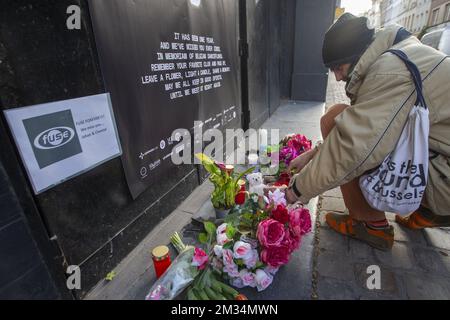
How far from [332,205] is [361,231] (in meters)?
0.52

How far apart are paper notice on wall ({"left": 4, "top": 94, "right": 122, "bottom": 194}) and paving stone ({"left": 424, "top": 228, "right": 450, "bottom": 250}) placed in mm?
2376

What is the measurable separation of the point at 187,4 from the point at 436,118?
2019 millimetres

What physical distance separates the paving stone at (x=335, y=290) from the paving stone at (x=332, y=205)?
2.84ft

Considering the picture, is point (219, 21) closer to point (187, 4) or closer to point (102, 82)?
point (187, 4)

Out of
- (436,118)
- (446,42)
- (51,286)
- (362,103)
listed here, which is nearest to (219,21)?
(362,103)

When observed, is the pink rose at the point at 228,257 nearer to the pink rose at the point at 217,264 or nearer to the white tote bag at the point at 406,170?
the pink rose at the point at 217,264

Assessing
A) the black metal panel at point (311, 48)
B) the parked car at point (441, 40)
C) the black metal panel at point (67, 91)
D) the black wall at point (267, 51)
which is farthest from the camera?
the parked car at point (441, 40)

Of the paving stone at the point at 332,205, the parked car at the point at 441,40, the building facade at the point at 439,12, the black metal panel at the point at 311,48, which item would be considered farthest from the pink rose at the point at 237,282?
the building facade at the point at 439,12

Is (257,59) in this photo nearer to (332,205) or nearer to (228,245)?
(332,205)

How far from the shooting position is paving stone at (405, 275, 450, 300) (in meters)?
1.51

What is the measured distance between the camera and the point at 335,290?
1.58 meters

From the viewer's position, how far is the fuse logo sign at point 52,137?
47.5 inches

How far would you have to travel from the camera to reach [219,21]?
2838 millimetres
